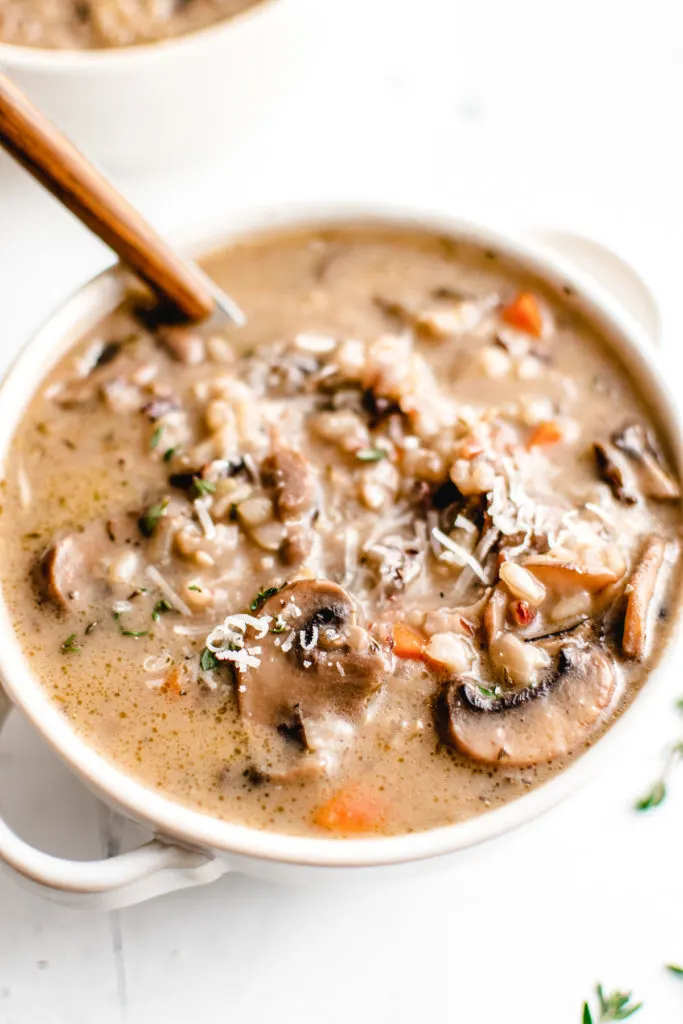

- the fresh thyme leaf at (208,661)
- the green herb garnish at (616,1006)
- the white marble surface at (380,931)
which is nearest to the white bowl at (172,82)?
the white marble surface at (380,931)

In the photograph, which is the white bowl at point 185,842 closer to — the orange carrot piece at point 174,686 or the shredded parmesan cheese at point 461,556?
→ the orange carrot piece at point 174,686

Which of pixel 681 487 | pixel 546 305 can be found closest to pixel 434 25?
pixel 546 305

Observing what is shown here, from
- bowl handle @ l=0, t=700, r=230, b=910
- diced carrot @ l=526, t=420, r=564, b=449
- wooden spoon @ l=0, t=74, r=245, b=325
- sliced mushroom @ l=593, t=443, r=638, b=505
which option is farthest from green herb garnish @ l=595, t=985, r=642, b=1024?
wooden spoon @ l=0, t=74, r=245, b=325

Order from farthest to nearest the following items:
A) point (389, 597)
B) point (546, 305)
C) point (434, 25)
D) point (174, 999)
→ point (434, 25) < point (546, 305) < point (174, 999) < point (389, 597)

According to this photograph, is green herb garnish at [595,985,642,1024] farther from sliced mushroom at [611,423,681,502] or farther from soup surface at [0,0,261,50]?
soup surface at [0,0,261,50]

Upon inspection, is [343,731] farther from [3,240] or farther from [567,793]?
[3,240]

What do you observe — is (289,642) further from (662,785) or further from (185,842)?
(662,785)

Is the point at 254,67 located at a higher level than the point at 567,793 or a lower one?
higher
